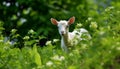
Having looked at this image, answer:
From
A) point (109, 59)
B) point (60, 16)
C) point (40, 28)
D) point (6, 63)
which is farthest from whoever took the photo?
point (60, 16)

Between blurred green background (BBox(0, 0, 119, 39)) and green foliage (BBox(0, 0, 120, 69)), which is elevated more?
blurred green background (BBox(0, 0, 119, 39))

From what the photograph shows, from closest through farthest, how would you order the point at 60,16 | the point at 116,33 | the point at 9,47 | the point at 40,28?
the point at 116,33 → the point at 9,47 → the point at 40,28 → the point at 60,16

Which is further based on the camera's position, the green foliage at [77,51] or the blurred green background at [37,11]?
the blurred green background at [37,11]

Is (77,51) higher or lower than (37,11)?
lower

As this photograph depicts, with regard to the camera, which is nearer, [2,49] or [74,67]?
[74,67]

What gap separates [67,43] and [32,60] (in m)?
A: 1.97

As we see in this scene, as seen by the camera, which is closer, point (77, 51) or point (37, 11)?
point (77, 51)

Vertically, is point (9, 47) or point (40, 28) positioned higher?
point (40, 28)

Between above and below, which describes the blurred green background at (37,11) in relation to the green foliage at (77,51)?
above

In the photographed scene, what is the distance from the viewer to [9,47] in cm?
975

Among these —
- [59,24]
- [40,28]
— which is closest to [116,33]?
[59,24]

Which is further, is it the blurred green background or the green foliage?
the blurred green background

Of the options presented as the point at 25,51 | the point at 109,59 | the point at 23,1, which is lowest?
the point at 109,59

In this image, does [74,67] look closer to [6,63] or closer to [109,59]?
[109,59]
